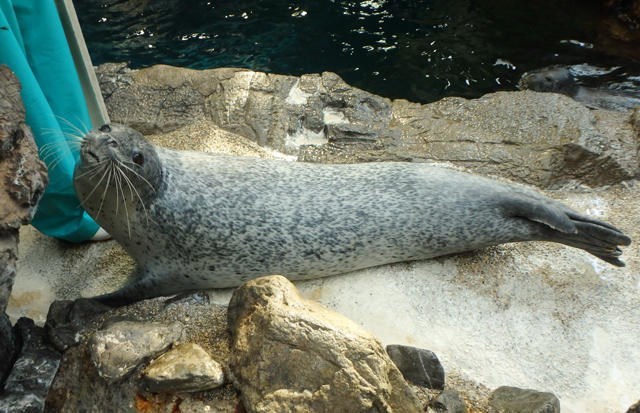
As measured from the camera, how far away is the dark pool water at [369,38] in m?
6.84

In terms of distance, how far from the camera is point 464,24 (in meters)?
7.50

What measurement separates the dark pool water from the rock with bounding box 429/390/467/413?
3.89 meters

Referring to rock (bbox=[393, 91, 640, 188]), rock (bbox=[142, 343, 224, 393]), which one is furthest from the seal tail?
rock (bbox=[142, 343, 224, 393])

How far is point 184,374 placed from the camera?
298 cm

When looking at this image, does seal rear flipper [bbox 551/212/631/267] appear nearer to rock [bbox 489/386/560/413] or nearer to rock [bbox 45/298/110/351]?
rock [bbox 489/386/560/413]

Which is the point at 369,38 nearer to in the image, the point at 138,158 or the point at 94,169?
the point at 138,158

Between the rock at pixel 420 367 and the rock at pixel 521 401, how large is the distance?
10.7 inches

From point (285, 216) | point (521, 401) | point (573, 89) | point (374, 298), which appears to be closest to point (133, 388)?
point (285, 216)

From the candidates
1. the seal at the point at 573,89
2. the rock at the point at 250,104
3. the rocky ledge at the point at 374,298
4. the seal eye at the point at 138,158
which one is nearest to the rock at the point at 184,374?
the rocky ledge at the point at 374,298

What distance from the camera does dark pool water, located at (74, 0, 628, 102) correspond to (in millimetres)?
6836

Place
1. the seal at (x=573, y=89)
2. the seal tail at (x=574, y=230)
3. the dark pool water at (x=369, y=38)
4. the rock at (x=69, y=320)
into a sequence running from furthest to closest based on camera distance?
the dark pool water at (x=369, y=38) → the seal at (x=573, y=89) → the seal tail at (x=574, y=230) → the rock at (x=69, y=320)

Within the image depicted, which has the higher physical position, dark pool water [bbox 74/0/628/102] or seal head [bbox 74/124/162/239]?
seal head [bbox 74/124/162/239]

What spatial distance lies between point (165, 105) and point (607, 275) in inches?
137

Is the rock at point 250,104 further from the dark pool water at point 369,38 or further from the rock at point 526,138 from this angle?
the dark pool water at point 369,38
